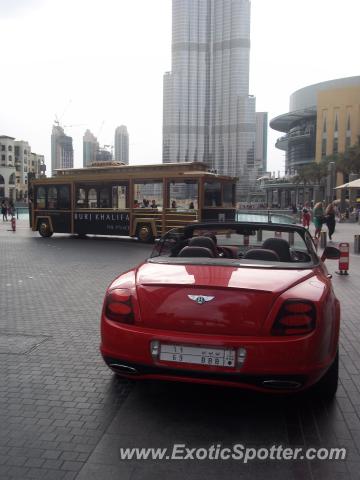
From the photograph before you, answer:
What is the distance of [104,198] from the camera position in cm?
1864

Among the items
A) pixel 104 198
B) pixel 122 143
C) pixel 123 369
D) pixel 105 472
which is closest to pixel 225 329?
pixel 123 369

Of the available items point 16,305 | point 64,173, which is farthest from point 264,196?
point 16,305

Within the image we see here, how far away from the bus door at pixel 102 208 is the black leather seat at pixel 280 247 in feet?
45.5

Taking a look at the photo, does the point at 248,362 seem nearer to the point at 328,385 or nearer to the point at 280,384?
the point at 280,384

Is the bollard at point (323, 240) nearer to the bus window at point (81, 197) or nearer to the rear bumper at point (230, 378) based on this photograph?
the bus window at point (81, 197)

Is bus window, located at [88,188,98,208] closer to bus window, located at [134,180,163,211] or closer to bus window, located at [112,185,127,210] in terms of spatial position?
bus window, located at [112,185,127,210]

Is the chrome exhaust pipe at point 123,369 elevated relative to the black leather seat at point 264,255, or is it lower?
lower

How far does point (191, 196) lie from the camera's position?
1658cm

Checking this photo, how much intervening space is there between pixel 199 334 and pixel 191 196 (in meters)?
13.7

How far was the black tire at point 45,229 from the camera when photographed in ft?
65.9

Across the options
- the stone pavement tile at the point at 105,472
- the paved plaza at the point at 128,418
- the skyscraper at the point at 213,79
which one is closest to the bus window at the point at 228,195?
the paved plaza at the point at 128,418

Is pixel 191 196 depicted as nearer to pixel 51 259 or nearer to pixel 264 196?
pixel 51 259

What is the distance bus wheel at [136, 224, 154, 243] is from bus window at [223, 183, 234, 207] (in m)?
2.94

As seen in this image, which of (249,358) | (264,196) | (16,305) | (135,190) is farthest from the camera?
(264,196)
